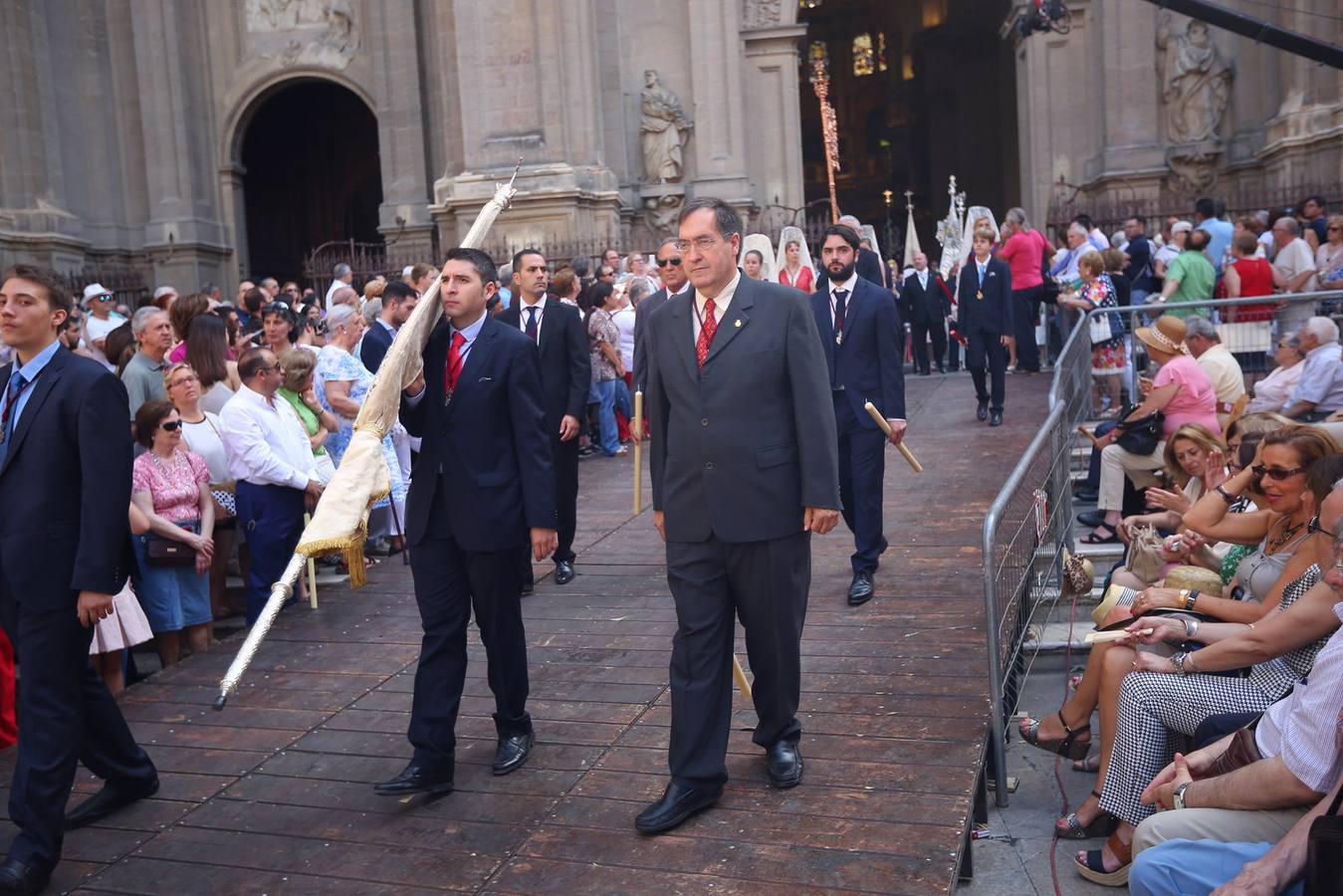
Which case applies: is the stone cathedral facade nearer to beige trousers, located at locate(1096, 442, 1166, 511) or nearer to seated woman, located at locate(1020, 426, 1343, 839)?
beige trousers, located at locate(1096, 442, 1166, 511)

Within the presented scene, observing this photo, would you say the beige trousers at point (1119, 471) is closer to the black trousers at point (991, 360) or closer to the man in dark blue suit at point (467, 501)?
the black trousers at point (991, 360)

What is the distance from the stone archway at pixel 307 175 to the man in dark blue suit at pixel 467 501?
83.5 ft

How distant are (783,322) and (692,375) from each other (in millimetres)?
399

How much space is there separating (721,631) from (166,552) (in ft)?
12.4

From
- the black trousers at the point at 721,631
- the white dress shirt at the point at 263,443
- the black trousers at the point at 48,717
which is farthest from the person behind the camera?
the white dress shirt at the point at 263,443

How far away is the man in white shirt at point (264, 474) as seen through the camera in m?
7.88

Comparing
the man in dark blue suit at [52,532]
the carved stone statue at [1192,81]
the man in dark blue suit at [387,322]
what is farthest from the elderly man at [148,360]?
the carved stone statue at [1192,81]

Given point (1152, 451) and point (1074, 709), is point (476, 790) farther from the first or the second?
point (1152, 451)

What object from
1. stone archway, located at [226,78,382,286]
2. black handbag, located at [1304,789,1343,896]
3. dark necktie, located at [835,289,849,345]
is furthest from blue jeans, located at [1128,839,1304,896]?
stone archway, located at [226,78,382,286]

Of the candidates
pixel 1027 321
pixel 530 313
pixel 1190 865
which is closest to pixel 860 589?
pixel 530 313

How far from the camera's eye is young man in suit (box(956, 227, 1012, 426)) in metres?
12.9

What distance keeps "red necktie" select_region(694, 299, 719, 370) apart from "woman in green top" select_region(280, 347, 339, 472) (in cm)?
437

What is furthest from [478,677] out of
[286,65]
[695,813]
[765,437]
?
[286,65]

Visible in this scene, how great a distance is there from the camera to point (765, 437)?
4.90 m
